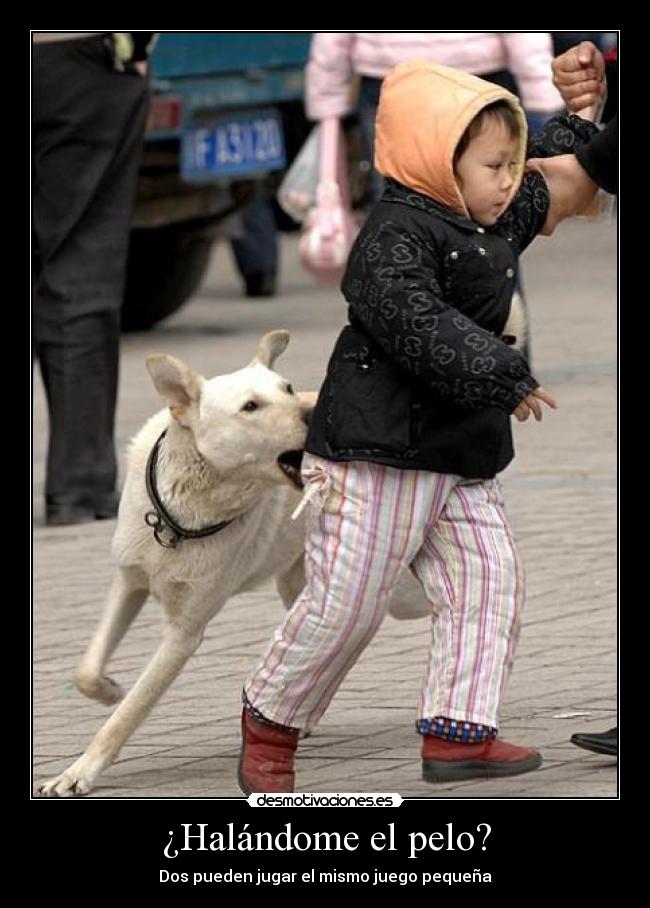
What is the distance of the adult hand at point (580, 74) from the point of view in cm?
513

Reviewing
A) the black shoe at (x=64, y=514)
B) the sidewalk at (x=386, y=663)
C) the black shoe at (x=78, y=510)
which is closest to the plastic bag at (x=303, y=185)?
the sidewalk at (x=386, y=663)

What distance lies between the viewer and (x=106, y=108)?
26.5 feet

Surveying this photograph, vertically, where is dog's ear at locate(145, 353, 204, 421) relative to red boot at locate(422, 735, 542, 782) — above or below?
above

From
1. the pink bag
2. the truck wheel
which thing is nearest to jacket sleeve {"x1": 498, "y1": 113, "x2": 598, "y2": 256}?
the pink bag

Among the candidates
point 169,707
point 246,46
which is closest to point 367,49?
point 246,46

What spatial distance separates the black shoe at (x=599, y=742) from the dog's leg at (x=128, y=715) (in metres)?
0.91

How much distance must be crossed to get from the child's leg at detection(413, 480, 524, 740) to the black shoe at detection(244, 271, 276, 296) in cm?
1066

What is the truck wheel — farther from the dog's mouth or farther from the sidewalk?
the dog's mouth

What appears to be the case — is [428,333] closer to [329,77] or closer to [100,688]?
[100,688]

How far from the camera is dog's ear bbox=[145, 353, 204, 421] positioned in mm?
4992

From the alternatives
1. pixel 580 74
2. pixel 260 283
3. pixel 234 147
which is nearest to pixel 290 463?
pixel 580 74

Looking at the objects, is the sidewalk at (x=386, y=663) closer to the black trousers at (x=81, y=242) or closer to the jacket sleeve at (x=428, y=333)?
the black trousers at (x=81, y=242)

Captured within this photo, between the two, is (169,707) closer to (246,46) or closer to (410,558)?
(410,558)

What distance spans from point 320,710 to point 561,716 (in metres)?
0.93
